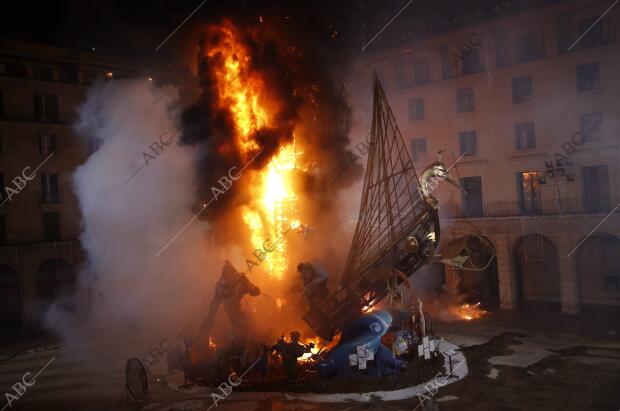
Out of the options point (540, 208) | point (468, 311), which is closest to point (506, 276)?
point (468, 311)

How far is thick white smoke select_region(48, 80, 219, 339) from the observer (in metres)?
35.1

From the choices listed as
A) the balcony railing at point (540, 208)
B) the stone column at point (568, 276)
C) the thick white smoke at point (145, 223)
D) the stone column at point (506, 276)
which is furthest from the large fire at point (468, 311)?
the thick white smoke at point (145, 223)

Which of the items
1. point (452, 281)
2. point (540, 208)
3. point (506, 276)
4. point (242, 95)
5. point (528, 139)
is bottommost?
point (452, 281)

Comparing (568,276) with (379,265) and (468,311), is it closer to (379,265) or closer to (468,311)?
(468,311)

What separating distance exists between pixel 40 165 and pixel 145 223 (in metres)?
12.6

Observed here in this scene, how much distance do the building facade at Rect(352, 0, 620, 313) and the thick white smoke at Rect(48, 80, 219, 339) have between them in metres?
15.6

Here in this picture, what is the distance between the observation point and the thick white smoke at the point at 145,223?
115 ft

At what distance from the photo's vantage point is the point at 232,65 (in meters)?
27.2

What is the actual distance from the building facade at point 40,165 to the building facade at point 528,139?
22.9 m

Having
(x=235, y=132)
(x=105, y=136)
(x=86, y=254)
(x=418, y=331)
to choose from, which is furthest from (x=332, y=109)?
(x=86, y=254)

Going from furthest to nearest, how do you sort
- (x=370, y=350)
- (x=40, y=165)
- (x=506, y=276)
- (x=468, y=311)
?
(x=40, y=165) < (x=506, y=276) < (x=468, y=311) < (x=370, y=350)

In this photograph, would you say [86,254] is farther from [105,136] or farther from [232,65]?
[232,65]

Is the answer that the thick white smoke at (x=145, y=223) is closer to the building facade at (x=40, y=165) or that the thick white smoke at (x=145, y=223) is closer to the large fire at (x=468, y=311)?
the building facade at (x=40, y=165)

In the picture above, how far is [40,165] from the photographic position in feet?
136
